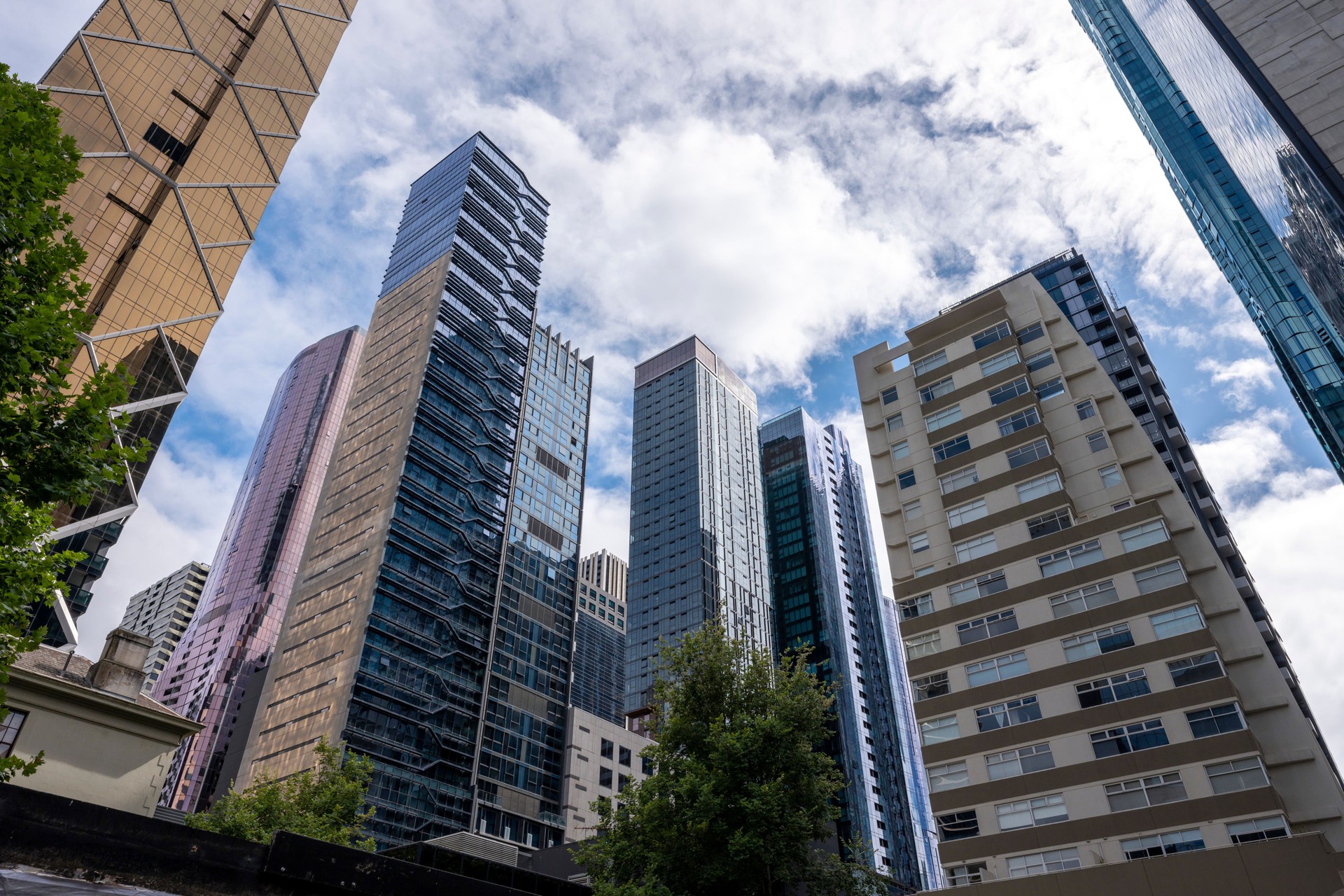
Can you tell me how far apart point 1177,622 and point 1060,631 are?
471 cm

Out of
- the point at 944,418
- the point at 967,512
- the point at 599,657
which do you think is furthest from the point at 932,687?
the point at 599,657

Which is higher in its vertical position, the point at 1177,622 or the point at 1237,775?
the point at 1177,622

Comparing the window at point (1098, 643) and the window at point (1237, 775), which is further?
the window at point (1098, 643)

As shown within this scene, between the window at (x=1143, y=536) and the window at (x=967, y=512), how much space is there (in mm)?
6777

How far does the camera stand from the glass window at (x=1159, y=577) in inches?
1444

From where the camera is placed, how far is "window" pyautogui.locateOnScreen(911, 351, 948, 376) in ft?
167

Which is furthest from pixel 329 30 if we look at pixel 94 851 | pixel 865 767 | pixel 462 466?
pixel 865 767

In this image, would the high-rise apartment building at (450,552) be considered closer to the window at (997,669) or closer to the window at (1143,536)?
the window at (997,669)

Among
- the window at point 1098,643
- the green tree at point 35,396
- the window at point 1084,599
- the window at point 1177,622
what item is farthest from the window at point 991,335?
the green tree at point 35,396

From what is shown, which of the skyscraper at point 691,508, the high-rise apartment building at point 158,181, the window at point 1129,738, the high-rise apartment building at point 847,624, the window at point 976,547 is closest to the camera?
the window at point 1129,738

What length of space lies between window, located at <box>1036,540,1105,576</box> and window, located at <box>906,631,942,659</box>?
6.16m

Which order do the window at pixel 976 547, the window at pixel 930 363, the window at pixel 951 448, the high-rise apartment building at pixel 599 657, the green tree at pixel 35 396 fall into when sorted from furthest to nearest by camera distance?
the high-rise apartment building at pixel 599 657 → the window at pixel 930 363 → the window at pixel 951 448 → the window at pixel 976 547 → the green tree at pixel 35 396

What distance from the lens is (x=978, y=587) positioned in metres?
42.2

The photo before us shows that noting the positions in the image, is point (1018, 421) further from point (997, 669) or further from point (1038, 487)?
point (997, 669)
